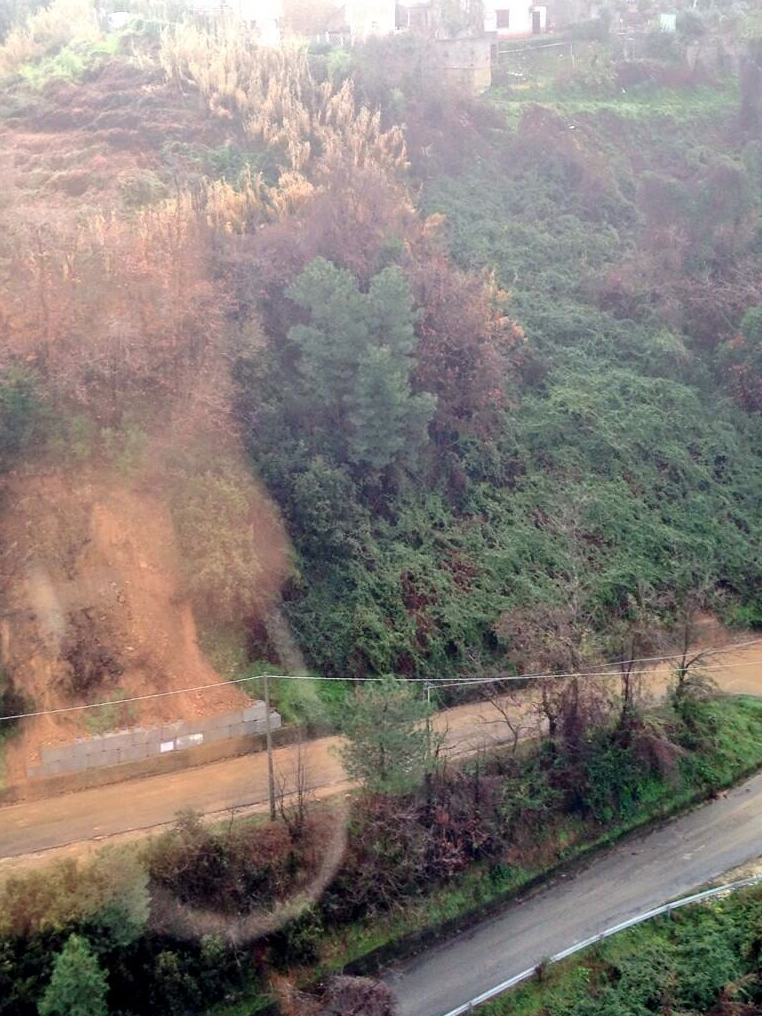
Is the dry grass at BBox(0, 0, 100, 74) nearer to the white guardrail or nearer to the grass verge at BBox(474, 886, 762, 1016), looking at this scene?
the white guardrail

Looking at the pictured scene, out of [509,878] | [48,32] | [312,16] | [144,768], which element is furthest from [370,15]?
[509,878]

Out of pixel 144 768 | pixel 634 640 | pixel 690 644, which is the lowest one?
pixel 690 644

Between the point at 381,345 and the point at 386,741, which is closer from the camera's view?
the point at 386,741

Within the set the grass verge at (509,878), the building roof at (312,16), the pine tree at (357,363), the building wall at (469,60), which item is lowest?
the grass verge at (509,878)

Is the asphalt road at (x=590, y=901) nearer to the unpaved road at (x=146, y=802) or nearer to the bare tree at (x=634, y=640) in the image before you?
the bare tree at (x=634, y=640)

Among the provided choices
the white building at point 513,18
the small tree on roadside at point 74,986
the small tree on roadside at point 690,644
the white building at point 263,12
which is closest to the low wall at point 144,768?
the small tree on roadside at point 74,986

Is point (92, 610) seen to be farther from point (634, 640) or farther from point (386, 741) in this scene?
point (634, 640)

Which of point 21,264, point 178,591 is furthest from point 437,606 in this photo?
point 21,264
